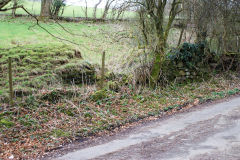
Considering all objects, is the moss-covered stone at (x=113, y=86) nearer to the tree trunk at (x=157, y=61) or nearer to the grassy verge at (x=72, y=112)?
the grassy verge at (x=72, y=112)

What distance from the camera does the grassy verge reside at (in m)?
7.97

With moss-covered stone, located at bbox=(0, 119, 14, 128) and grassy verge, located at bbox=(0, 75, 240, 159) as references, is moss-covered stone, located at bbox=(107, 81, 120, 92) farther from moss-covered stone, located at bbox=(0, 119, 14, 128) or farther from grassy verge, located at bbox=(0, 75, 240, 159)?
moss-covered stone, located at bbox=(0, 119, 14, 128)

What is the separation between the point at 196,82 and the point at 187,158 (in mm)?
9028

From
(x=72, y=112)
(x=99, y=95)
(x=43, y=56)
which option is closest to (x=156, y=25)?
(x=99, y=95)

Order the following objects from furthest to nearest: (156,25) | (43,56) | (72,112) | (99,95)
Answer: (156,25) → (43,56) → (99,95) → (72,112)

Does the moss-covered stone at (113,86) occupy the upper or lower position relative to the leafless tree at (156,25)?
lower

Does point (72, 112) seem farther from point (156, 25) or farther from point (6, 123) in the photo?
point (156, 25)

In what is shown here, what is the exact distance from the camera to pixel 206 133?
27.6ft

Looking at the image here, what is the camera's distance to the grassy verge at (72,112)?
7973 mm

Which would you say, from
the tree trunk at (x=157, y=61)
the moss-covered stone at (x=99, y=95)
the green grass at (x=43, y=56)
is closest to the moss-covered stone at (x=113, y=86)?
the moss-covered stone at (x=99, y=95)

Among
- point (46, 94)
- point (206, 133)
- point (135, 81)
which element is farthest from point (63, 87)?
point (206, 133)

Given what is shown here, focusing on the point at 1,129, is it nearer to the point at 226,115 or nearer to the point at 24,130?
the point at 24,130

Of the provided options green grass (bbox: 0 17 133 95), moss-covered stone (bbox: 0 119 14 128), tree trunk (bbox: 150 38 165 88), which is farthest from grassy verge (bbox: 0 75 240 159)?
green grass (bbox: 0 17 133 95)

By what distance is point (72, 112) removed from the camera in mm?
9797
